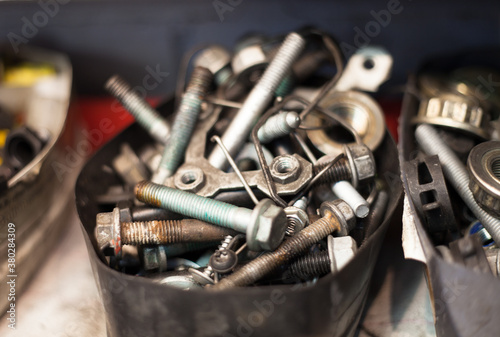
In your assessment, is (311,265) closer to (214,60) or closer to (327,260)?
(327,260)

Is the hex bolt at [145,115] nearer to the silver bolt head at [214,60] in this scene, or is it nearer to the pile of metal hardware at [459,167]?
the silver bolt head at [214,60]

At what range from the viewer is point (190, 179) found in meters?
1.06

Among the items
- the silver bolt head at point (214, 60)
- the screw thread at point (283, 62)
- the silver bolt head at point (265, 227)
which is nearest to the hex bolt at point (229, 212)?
the silver bolt head at point (265, 227)

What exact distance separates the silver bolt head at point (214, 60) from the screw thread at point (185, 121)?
0.42ft

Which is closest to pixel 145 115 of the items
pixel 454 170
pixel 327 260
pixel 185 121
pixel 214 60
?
pixel 185 121

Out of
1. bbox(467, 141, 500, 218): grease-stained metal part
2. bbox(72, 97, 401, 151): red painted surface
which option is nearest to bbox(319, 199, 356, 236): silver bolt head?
bbox(467, 141, 500, 218): grease-stained metal part

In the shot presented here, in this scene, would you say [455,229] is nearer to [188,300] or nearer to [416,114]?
[416,114]

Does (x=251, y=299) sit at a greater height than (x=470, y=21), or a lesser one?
lesser

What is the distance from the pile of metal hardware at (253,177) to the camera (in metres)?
0.89

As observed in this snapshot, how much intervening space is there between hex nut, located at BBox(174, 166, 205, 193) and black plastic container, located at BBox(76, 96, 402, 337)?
0.22 meters

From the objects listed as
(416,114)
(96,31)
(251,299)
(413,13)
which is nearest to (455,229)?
(416,114)

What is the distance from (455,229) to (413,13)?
84 cm

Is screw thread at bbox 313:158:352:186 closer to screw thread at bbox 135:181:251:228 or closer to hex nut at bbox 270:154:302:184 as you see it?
hex nut at bbox 270:154:302:184

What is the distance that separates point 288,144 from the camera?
1166mm
